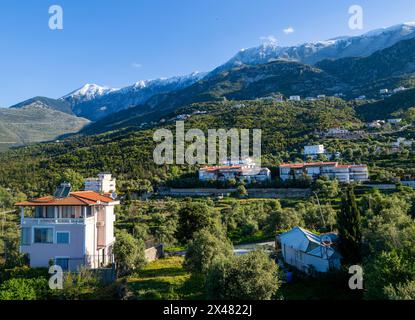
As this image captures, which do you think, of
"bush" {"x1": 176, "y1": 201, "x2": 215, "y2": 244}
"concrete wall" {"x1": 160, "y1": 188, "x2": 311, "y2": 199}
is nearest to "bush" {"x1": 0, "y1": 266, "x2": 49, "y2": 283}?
"bush" {"x1": 176, "y1": 201, "x2": 215, "y2": 244}

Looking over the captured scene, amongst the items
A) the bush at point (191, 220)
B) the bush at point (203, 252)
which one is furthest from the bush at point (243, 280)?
the bush at point (191, 220)

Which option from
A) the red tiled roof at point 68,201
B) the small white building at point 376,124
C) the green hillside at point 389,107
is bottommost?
the red tiled roof at point 68,201

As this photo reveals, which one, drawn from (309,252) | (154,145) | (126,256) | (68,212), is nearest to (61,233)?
(68,212)

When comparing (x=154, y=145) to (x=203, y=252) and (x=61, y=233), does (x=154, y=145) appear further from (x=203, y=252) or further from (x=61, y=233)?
(x=203, y=252)

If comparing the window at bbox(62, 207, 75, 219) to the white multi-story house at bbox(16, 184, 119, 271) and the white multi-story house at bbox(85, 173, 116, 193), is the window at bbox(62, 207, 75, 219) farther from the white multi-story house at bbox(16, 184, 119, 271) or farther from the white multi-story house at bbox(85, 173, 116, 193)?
the white multi-story house at bbox(85, 173, 116, 193)

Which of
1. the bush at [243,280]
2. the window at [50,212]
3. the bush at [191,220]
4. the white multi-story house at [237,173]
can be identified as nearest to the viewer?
the bush at [243,280]

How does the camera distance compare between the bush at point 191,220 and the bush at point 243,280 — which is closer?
the bush at point 243,280

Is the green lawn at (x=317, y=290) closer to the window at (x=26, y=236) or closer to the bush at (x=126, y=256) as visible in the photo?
the bush at (x=126, y=256)
